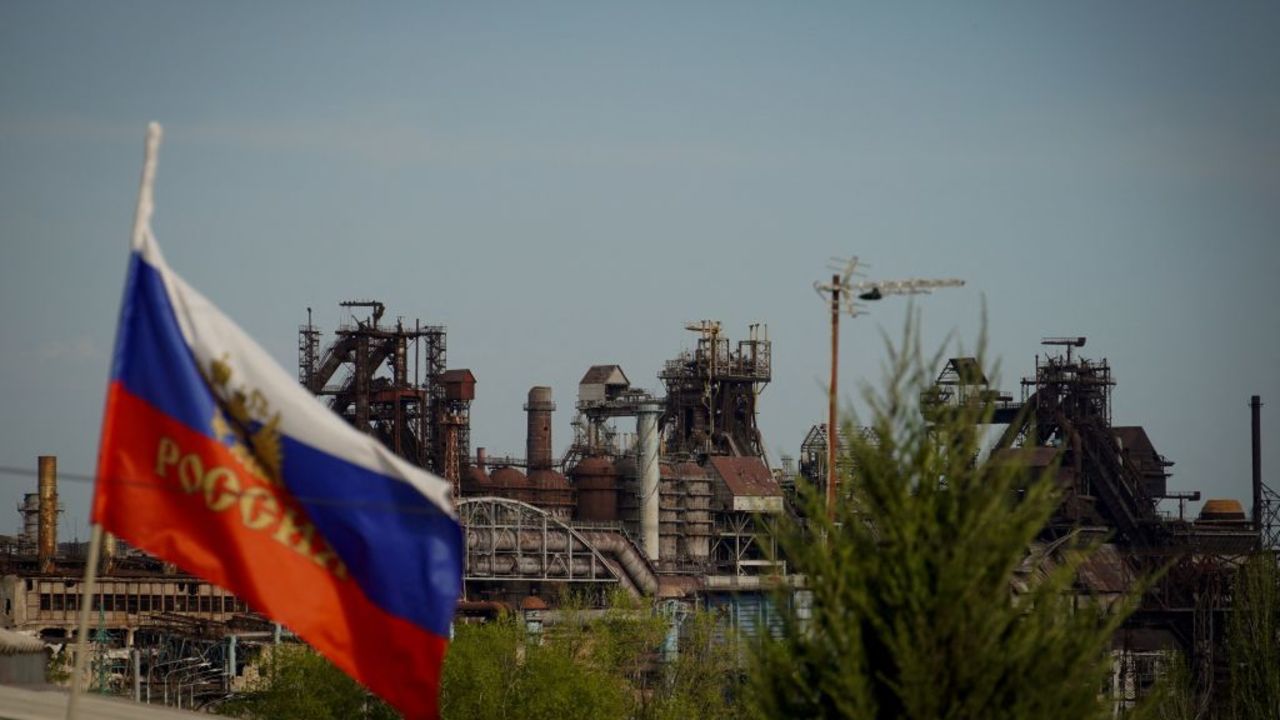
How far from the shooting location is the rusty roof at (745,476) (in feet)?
360

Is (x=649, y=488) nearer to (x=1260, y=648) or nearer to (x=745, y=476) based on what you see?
(x=745, y=476)

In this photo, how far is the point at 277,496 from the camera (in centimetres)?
1233

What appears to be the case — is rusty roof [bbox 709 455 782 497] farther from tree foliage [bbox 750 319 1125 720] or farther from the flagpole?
the flagpole

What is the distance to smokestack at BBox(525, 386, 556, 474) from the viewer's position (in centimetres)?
11162

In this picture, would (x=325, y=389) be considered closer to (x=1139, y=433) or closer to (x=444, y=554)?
(x=1139, y=433)

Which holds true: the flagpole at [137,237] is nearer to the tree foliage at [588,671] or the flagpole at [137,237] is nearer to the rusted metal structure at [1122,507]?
the tree foliage at [588,671]

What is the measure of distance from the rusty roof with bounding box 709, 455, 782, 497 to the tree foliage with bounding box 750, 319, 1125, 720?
93.0 m

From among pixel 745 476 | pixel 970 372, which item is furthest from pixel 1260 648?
pixel 745 476

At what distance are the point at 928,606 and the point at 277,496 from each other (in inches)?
188

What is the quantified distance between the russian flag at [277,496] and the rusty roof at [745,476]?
3785 inches

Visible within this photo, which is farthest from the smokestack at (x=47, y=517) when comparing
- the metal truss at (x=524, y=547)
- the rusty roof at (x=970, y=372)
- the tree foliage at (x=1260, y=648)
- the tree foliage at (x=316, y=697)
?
the rusty roof at (x=970, y=372)

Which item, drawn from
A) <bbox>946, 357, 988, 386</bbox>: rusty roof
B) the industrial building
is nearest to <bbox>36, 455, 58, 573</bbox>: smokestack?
the industrial building

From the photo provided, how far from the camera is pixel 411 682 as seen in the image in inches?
484

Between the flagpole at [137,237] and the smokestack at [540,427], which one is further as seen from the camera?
the smokestack at [540,427]
